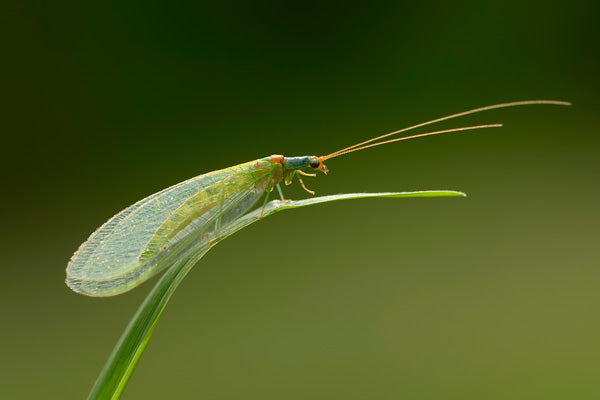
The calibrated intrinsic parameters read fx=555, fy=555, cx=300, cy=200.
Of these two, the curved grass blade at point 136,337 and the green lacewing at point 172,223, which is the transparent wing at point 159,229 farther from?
the curved grass blade at point 136,337

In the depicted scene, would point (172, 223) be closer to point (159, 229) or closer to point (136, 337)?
point (159, 229)

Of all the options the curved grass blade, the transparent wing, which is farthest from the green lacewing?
the curved grass blade

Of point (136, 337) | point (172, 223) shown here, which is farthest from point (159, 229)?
point (136, 337)

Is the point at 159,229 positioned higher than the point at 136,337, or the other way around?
the point at 159,229

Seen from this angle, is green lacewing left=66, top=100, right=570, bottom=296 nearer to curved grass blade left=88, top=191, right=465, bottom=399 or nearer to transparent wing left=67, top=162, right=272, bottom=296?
transparent wing left=67, top=162, right=272, bottom=296

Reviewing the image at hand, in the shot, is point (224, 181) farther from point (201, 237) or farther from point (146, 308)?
point (146, 308)

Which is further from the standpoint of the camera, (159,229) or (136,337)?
(159,229)

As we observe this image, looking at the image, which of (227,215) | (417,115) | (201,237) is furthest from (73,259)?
(417,115)

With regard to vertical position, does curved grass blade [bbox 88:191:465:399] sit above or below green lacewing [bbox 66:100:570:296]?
below

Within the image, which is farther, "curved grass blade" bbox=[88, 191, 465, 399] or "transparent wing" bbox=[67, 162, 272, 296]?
"transparent wing" bbox=[67, 162, 272, 296]
